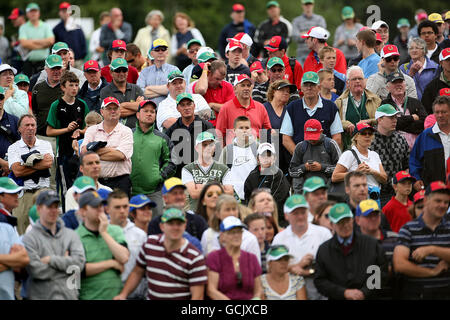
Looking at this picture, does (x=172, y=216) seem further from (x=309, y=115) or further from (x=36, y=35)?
(x=36, y=35)

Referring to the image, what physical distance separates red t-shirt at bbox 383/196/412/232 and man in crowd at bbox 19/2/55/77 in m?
10.5

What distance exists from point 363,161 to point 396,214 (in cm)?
121

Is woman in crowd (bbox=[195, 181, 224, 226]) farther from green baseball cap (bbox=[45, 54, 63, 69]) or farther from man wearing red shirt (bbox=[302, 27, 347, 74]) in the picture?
man wearing red shirt (bbox=[302, 27, 347, 74])

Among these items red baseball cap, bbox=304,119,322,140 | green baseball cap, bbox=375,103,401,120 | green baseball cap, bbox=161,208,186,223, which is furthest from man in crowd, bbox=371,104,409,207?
green baseball cap, bbox=161,208,186,223

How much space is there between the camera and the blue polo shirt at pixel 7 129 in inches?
618

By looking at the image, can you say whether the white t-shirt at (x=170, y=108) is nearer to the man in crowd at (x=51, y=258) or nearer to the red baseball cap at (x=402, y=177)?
the red baseball cap at (x=402, y=177)

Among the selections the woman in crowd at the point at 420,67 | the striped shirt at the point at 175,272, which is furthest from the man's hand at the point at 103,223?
the woman in crowd at the point at 420,67

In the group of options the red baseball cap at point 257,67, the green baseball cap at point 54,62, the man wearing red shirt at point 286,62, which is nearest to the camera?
the green baseball cap at point 54,62

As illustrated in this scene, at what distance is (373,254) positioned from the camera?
11.7 meters

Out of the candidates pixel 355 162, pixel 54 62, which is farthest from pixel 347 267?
pixel 54 62

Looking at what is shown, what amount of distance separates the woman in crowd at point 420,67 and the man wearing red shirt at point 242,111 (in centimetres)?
315

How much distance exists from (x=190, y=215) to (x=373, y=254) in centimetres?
225
